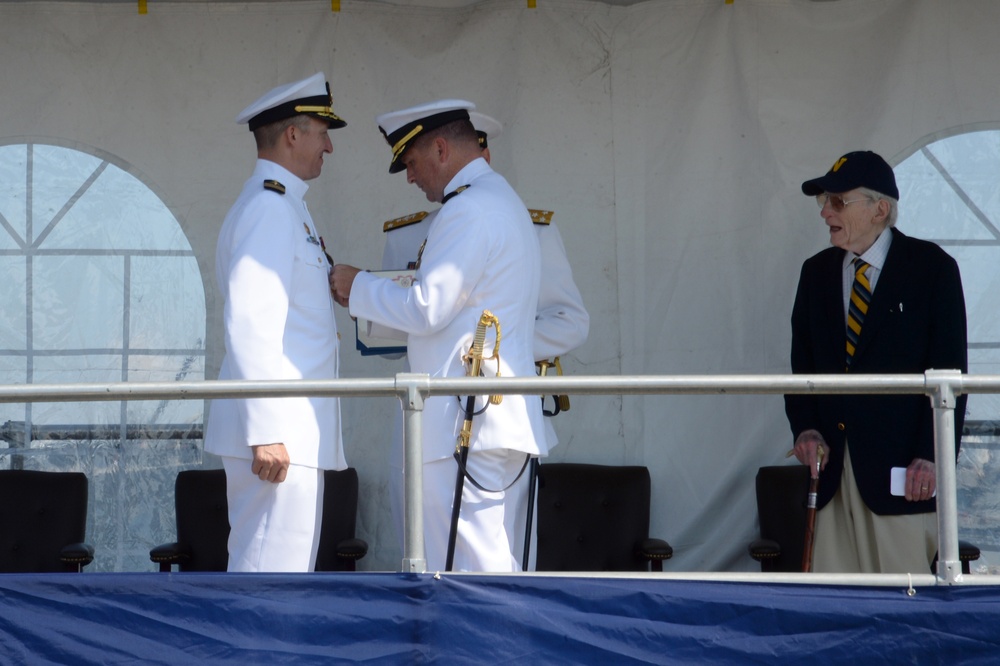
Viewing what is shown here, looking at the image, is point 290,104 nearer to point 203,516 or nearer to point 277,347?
point 277,347

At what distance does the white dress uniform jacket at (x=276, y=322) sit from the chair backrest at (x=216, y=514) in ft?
4.11

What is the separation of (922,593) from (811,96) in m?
2.56

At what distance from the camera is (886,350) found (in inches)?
146

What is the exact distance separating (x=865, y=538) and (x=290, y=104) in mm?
2047

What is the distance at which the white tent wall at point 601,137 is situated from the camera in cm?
470

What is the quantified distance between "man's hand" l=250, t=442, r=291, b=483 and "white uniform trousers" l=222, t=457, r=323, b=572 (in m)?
0.04

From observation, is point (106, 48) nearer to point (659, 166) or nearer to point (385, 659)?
point (659, 166)

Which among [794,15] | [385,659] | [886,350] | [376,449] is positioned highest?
[794,15]

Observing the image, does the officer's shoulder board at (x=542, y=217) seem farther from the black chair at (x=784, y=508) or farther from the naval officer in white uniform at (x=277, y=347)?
the black chair at (x=784, y=508)

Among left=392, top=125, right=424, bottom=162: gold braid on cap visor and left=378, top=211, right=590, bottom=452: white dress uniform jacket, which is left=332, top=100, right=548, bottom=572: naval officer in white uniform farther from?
left=378, top=211, right=590, bottom=452: white dress uniform jacket

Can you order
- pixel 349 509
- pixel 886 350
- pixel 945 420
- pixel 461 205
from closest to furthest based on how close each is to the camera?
1. pixel 945 420
2. pixel 461 205
3. pixel 886 350
4. pixel 349 509

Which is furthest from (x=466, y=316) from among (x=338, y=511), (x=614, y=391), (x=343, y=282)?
(x=338, y=511)

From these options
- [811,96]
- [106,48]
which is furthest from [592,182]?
[106,48]

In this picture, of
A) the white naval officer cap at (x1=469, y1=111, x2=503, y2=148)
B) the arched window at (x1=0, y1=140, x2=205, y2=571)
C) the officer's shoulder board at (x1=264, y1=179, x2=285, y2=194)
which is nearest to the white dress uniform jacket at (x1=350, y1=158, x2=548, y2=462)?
the officer's shoulder board at (x1=264, y1=179, x2=285, y2=194)
